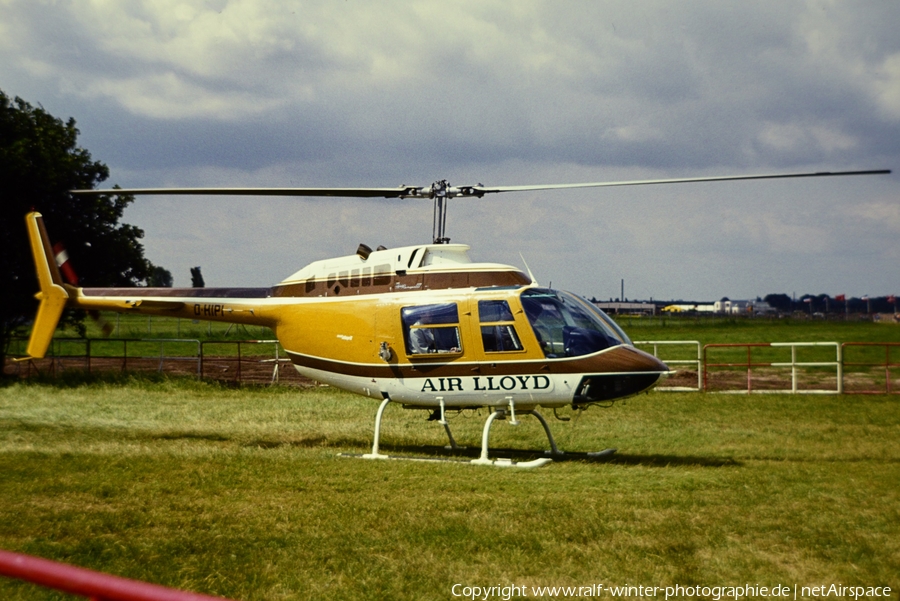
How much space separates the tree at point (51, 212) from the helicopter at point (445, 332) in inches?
528

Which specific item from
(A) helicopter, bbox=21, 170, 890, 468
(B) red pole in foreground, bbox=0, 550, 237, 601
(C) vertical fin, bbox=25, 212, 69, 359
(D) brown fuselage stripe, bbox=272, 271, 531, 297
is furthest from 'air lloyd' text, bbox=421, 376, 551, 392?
(B) red pole in foreground, bbox=0, 550, 237, 601

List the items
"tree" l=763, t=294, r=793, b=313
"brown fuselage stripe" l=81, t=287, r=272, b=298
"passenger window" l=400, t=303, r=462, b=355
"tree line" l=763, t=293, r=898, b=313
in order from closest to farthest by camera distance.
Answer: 1. "passenger window" l=400, t=303, r=462, b=355
2. "brown fuselage stripe" l=81, t=287, r=272, b=298
3. "tree line" l=763, t=293, r=898, b=313
4. "tree" l=763, t=294, r=793, b=313

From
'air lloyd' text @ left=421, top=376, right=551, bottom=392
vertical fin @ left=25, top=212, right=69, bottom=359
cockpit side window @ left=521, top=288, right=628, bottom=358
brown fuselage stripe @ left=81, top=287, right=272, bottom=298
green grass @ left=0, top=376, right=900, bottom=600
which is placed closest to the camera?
green grass @ left=0, top=376, right=900, bottom=600

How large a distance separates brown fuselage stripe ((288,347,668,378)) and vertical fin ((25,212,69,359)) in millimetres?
6021

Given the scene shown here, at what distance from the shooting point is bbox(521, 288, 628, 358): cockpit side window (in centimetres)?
1071

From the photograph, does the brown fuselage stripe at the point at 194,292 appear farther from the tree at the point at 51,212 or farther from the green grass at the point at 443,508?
the tree at the point at 51,212

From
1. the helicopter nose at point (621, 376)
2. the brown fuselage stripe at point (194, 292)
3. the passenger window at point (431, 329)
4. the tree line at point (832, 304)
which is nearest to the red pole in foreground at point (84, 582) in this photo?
the helicopter nose at point (621, 376)

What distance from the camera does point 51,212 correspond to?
24.5 m

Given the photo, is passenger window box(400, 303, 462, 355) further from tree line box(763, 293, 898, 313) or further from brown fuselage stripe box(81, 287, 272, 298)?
tree line box(763, 293, 898, 313)

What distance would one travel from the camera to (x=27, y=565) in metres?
2.40

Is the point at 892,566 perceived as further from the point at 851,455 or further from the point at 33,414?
the point at 33,414

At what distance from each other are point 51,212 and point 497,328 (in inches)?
731

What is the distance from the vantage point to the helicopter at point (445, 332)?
10750 mm

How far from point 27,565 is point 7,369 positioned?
29.1 metres
